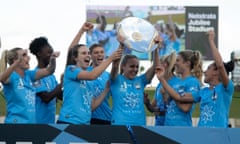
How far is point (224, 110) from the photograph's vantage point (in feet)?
19.8

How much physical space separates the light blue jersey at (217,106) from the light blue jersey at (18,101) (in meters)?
1.73

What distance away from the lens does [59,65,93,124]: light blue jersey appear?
6031 mm

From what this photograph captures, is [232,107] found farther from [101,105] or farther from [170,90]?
[170,90]

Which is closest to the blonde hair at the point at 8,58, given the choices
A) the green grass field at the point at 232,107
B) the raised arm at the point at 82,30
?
the raised arm at the point at 82,30

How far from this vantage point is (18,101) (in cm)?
619

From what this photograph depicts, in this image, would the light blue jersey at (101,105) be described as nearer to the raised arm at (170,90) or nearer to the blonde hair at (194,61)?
the raised arm at (170,90)

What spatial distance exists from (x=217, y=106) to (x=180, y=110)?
50cm

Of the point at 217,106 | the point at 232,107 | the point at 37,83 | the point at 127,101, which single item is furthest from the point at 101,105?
the point at 232,107

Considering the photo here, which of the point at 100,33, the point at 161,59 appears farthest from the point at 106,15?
the point at 161,59

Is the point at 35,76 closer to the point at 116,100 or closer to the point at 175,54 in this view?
the point at 116,100

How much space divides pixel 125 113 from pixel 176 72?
34.3 inches

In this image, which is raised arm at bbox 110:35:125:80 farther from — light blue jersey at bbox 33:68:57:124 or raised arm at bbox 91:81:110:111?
light blue jersey at bbox 33:68:57:124

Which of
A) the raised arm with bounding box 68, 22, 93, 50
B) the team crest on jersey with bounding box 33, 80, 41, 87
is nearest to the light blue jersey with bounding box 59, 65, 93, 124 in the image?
the raised arm with bounding box 68, 22, 93, 50

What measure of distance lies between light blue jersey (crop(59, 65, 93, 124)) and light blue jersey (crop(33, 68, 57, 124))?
0.69m
